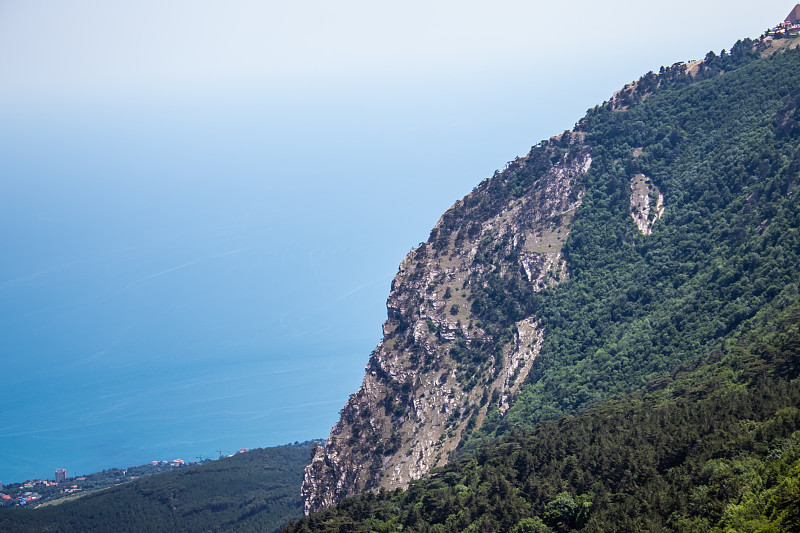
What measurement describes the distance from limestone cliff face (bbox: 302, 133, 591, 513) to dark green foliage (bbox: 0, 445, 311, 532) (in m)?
27.4

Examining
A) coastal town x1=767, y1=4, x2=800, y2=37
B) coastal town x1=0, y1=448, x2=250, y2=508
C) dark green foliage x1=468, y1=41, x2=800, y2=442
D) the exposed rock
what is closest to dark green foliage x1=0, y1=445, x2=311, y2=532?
coastal town x1=0, y1=448, x2=250, y2=508

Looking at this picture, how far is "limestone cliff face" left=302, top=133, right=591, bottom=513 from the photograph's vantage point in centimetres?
7838

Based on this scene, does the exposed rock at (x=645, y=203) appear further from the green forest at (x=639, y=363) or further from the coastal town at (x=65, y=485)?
the coastal town at (x=65, y=485)

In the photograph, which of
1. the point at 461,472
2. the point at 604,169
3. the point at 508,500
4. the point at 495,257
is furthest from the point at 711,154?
the point at 508,500

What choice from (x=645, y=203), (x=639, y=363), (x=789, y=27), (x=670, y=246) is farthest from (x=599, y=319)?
(x=789, y=27)

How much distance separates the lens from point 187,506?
10856 cm

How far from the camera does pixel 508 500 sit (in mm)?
46562

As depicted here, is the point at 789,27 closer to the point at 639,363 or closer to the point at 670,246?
the point at 670,246

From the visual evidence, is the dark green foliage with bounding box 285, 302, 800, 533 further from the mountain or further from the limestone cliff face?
the limestone cliff face

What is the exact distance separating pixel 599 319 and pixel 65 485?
351ft

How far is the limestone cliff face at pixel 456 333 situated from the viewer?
3086 inches

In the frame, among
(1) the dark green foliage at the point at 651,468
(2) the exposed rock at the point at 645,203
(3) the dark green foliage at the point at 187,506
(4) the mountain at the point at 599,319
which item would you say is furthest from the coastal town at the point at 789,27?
(3) the dark green foliage at the point at 187,506

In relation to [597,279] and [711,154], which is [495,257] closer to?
[597,279]

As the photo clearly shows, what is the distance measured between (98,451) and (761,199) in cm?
14178
